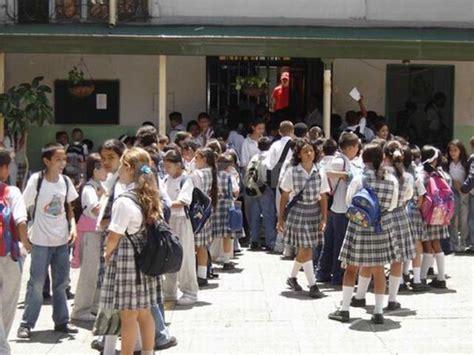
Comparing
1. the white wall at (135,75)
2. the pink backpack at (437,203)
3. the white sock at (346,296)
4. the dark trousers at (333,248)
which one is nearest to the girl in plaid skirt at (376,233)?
the white sock at (346,296)

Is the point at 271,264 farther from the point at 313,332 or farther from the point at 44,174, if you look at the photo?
the point at 44,174

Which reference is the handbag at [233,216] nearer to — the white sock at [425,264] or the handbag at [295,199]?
the handbag at [295,199]

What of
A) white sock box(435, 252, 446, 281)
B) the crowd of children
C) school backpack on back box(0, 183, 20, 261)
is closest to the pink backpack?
the crowd of children

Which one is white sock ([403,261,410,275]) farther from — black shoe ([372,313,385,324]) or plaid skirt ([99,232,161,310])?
plaid skirt ([99,232,161,310])

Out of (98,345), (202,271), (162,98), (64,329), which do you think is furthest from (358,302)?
(162,98)

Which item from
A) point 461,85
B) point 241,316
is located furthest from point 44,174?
point 461,85

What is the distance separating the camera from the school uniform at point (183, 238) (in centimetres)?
979

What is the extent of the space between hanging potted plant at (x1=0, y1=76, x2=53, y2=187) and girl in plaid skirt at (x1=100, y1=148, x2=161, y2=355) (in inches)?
345

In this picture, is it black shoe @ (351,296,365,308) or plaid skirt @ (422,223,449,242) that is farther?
plaid skirt @ (422,223,449,242)

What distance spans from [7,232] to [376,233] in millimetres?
3592

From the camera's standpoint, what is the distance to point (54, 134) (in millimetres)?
17422

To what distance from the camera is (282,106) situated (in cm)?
1792

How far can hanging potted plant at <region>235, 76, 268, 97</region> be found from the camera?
1722cm

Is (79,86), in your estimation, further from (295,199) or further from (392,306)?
(392,306)
